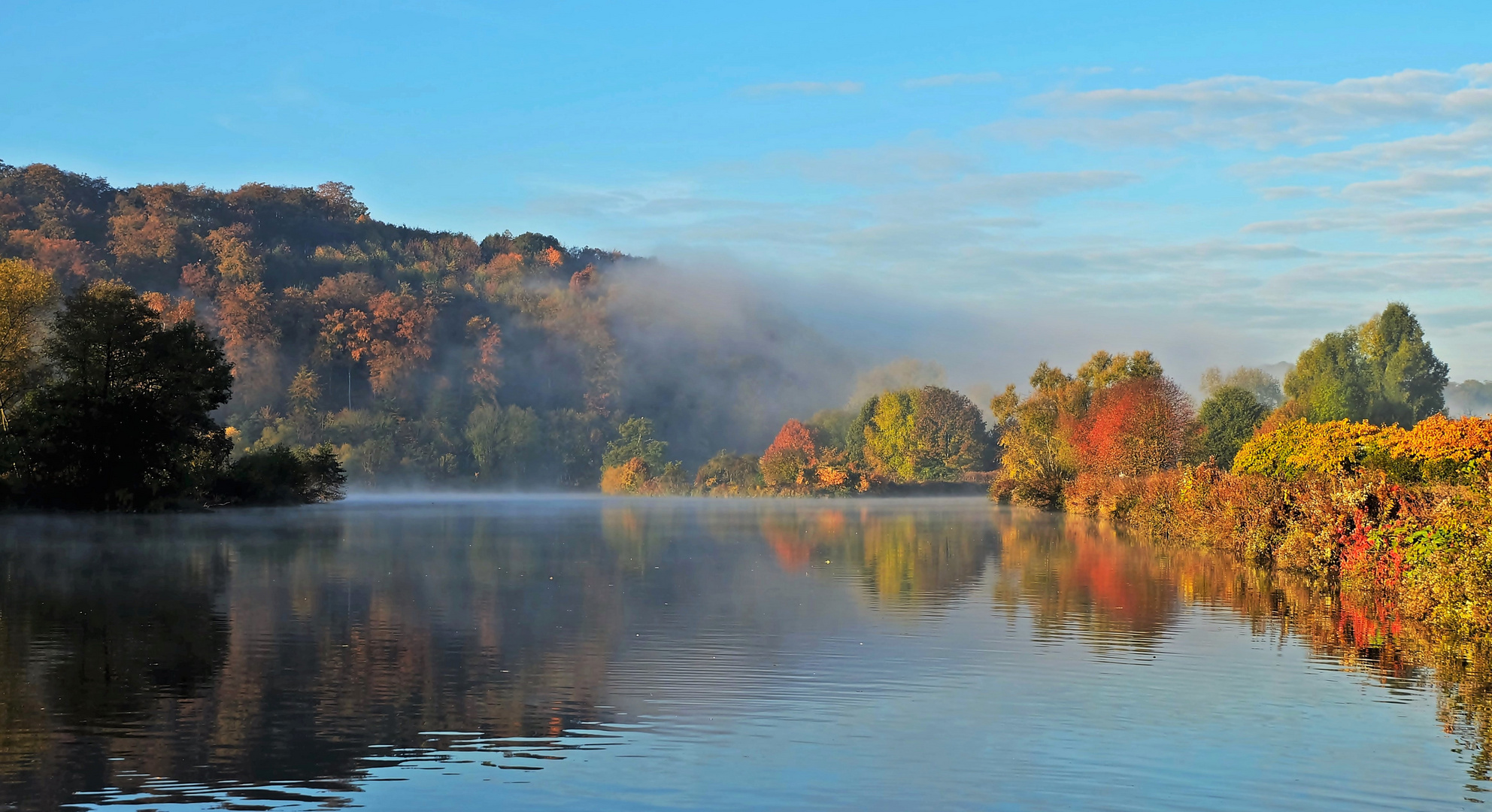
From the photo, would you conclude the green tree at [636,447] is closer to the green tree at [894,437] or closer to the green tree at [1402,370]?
the green tree at [894,437]

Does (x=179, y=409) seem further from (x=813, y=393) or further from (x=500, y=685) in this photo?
(x=813, y=393)

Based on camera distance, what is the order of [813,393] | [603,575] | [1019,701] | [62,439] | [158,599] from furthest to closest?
[813,393] < [62,439] < [603,575] < [158,599] < [1019,701]

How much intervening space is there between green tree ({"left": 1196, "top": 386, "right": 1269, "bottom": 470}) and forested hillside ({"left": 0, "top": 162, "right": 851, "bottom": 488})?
182ft

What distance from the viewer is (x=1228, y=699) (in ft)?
35.7

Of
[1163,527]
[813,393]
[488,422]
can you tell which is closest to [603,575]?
[1163,527]

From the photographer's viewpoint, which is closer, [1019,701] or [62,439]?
[1019,701]

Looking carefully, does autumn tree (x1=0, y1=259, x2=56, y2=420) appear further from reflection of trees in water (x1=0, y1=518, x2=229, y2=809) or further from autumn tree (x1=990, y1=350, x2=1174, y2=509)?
autumn tree (x1=990, y1=350, x2=1174, y2=509)

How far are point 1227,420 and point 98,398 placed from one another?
46575 millimetres

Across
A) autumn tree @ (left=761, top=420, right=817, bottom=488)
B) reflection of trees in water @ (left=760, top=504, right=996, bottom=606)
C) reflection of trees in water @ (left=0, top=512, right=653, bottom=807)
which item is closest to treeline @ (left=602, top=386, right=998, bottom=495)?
autumn tree @ (left=761, top=420, right=817, bottom=488)

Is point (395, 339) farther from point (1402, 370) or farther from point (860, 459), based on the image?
point (1402, 370)

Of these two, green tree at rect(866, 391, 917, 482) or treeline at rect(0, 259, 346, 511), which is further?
green tree at rect(866, 391, 917, 482)

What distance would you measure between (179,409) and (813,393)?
95909 mm

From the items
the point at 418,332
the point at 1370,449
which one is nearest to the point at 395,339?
the point at 418,332

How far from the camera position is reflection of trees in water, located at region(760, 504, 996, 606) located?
68.3 feet
